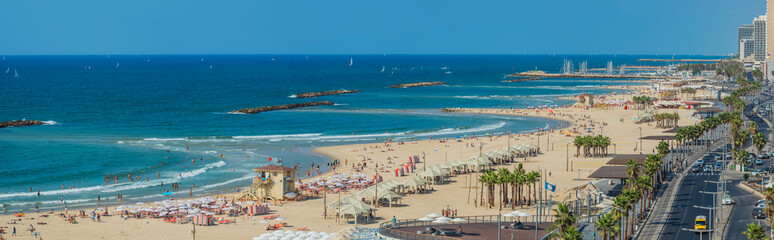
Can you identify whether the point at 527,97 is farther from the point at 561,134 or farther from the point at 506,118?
the point at 561,134

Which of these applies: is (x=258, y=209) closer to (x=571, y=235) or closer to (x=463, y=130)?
(x=571, y=235)

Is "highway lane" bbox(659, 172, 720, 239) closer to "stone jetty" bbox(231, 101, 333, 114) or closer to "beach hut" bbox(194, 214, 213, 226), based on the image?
"beach hut" bbox(194, 214, 213, 226)

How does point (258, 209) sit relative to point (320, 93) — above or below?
below

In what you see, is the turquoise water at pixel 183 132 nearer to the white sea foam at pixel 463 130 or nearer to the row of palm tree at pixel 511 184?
the white sea foam at pixel 463 130

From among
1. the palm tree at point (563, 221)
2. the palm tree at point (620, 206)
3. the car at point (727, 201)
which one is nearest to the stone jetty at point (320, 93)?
the car at point (727, 201)

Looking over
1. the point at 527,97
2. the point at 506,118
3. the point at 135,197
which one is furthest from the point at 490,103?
the point at 135,197

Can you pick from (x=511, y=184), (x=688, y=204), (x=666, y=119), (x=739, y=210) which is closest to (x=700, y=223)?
(x=739, y=210)

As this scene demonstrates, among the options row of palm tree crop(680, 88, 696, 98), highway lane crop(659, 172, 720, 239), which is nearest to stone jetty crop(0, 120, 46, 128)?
highway lane crop(659, 172, 720, 239)
